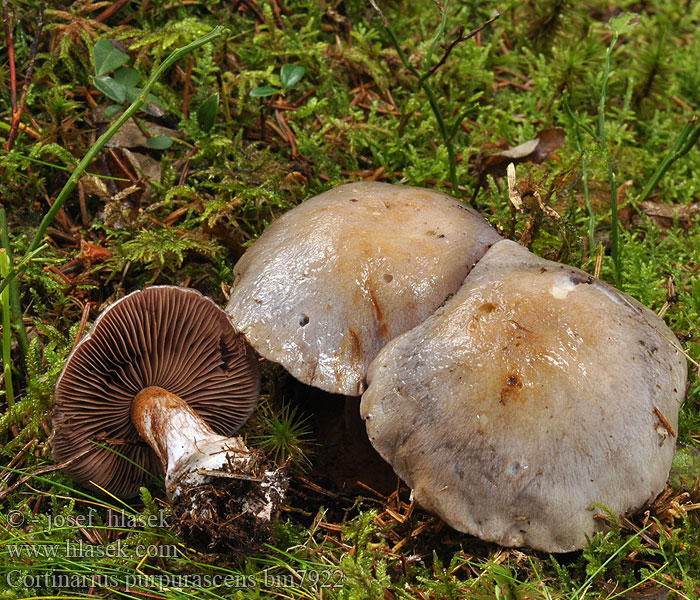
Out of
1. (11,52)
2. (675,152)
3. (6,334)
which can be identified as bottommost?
(675,152)

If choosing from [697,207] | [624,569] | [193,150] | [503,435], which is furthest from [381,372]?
[697,207]

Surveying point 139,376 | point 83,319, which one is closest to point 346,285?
point 139,376

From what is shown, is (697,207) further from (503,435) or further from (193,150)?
(193,150)

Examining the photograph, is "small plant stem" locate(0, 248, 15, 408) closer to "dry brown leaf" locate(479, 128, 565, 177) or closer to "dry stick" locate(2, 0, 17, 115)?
"dry stick" locate(2, 0, 17, 115)

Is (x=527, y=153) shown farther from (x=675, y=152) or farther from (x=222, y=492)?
(x=222, y=492)

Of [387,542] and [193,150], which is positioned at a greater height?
[193,150]

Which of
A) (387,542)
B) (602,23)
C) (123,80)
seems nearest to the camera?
(387,542)
